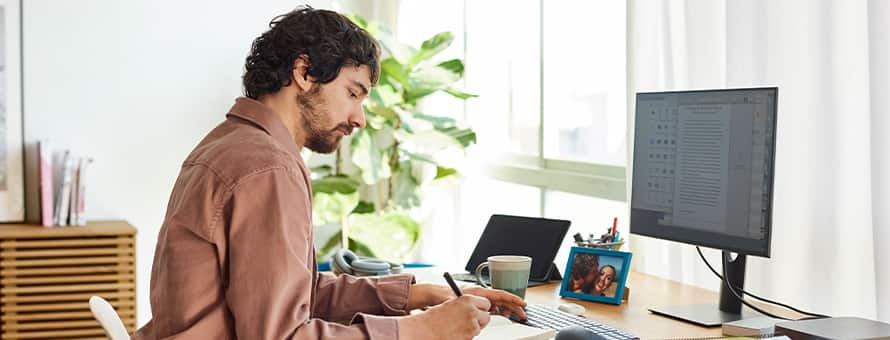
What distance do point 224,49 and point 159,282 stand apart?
314 cm

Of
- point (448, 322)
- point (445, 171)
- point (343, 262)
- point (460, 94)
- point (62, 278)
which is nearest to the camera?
point (448, 322)

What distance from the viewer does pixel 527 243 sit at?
2652mm

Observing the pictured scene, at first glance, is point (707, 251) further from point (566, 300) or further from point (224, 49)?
point (224, 49)

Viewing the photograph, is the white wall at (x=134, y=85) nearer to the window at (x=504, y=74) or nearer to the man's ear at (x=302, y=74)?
the window at (x=504, y=74)

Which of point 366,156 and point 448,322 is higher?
point 366,156

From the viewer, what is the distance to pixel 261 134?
1739mm

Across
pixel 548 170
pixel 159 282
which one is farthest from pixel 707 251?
pixel 159 282

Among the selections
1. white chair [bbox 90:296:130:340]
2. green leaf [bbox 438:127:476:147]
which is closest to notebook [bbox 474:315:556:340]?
white chair [bbox 90:296:130:340]

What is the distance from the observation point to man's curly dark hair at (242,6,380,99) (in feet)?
6.03

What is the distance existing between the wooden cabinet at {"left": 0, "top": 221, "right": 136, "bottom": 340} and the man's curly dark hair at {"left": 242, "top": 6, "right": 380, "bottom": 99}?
249cm

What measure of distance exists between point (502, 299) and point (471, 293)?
0.22 feet

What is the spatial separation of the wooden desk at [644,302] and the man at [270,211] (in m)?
0.42

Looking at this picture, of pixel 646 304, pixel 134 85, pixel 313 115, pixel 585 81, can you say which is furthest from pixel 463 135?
pixel 313 115

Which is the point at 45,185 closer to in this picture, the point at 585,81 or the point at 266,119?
the point at 585,81
